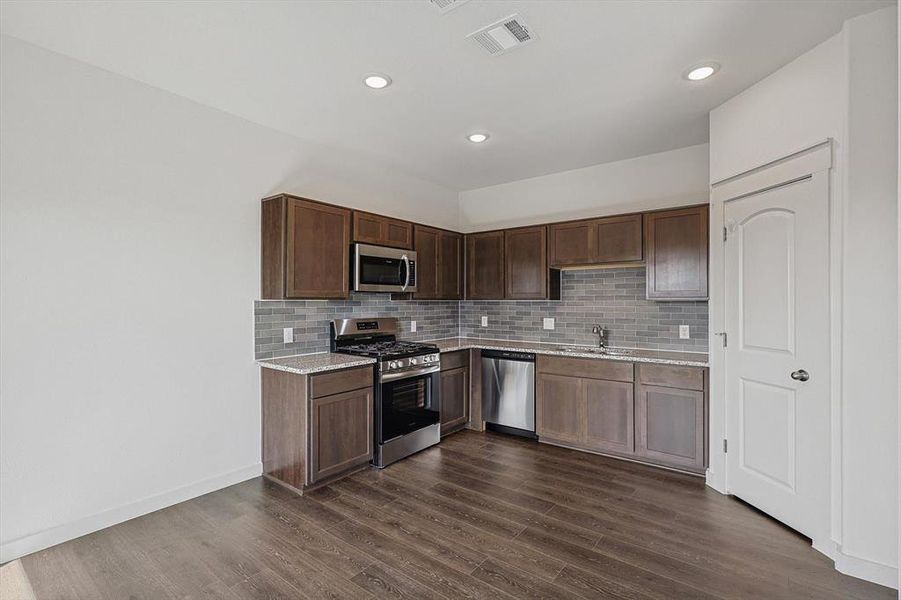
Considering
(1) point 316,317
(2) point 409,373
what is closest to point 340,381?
(2) point 409,373

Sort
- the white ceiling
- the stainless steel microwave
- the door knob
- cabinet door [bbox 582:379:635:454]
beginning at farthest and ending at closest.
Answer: the stainless steel microwave
cabinet door [bbox 582:379:635:454]
the door knob
the white ceiling

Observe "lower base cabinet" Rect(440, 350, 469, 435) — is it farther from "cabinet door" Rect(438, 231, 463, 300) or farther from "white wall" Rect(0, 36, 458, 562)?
"white wall" Rect(0, 36, 458, 562)

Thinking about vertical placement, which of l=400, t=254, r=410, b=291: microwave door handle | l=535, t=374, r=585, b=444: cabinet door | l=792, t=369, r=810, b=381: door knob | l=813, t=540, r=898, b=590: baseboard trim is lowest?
l=813, t=540, r=898, b=590: baseboard trim

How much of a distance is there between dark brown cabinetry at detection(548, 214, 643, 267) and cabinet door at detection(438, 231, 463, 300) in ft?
3.75

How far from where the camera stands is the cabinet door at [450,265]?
4.94 metres

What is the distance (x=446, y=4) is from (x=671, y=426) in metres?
3.39

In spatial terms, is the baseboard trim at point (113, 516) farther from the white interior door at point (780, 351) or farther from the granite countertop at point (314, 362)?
the white interior door at point (780, 351)

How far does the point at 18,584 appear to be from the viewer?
7.14ft

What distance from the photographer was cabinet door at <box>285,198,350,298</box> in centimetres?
341

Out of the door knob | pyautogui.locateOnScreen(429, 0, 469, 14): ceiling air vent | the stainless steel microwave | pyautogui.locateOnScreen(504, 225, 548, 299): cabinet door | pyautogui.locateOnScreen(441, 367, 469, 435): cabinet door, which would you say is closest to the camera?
pyautogui.locateOnScreen(429, 0, 469, 14): ceiling air vent

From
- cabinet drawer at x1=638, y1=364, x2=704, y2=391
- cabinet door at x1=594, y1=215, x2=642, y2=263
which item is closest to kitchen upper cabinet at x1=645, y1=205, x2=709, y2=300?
cabinet door at x1=594, y1=215, x2=642, y2=263

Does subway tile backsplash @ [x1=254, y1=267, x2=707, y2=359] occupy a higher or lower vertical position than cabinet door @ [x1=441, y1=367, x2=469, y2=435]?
higher

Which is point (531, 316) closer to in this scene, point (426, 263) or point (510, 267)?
point (510, 267)

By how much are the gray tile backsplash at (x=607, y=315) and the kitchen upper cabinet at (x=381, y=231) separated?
1.52 m
